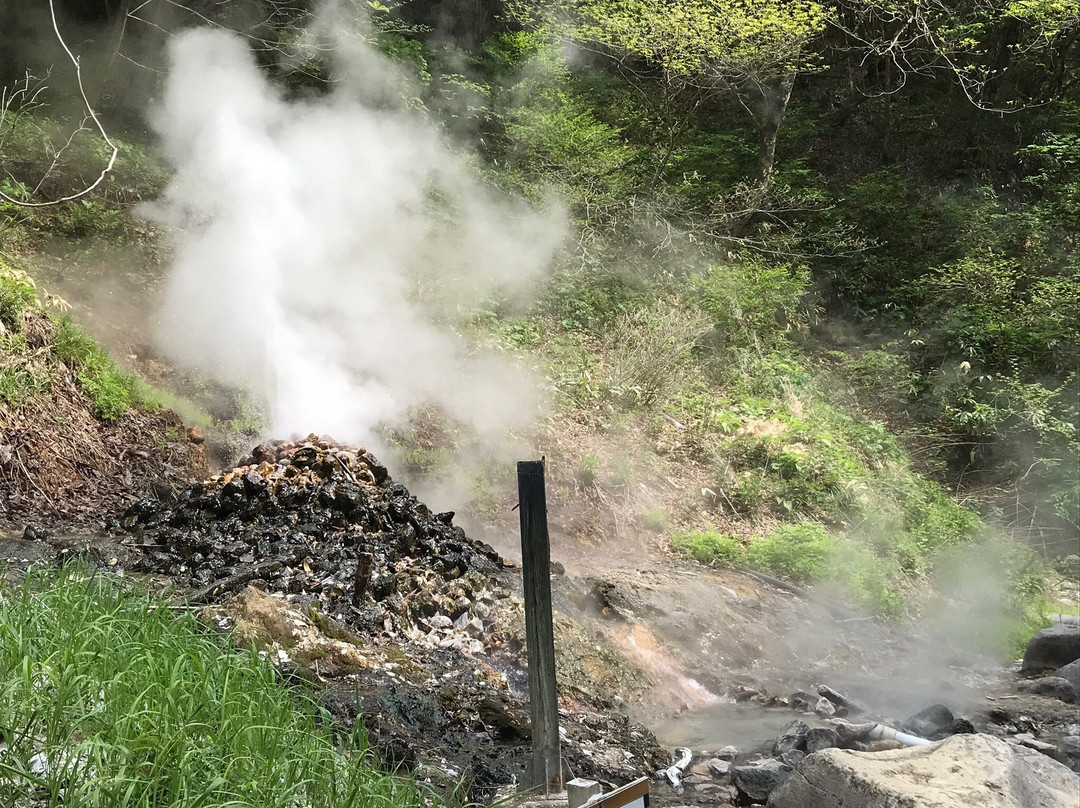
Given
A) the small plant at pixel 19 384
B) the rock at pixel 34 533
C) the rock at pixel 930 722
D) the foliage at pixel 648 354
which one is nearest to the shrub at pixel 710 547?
the foliage at pixel 648 354

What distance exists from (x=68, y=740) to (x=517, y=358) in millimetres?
9095

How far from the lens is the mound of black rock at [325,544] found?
5.41 meters

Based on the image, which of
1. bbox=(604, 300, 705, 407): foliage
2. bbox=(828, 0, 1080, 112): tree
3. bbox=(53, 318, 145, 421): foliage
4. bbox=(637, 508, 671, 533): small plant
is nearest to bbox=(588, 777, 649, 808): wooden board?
bbox=(53, 318, 145, 421): foliage

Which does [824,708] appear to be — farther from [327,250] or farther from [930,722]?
[327,250]

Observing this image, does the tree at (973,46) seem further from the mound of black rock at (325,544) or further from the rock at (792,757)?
the rock at (792,757)

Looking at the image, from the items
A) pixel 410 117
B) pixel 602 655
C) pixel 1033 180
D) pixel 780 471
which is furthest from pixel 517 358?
pixel 1033 180

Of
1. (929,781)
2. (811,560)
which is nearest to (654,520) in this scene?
(811,560)

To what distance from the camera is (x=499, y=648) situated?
17.7 feet

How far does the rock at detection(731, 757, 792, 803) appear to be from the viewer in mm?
4320

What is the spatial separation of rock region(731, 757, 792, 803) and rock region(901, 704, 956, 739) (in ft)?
4.98

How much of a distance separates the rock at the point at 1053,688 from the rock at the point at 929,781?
2.86 metres

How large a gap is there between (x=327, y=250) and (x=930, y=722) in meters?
8.24

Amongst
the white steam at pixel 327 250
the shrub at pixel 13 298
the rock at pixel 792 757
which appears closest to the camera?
the rock at pixel 792 757

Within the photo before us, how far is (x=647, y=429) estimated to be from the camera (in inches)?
432
